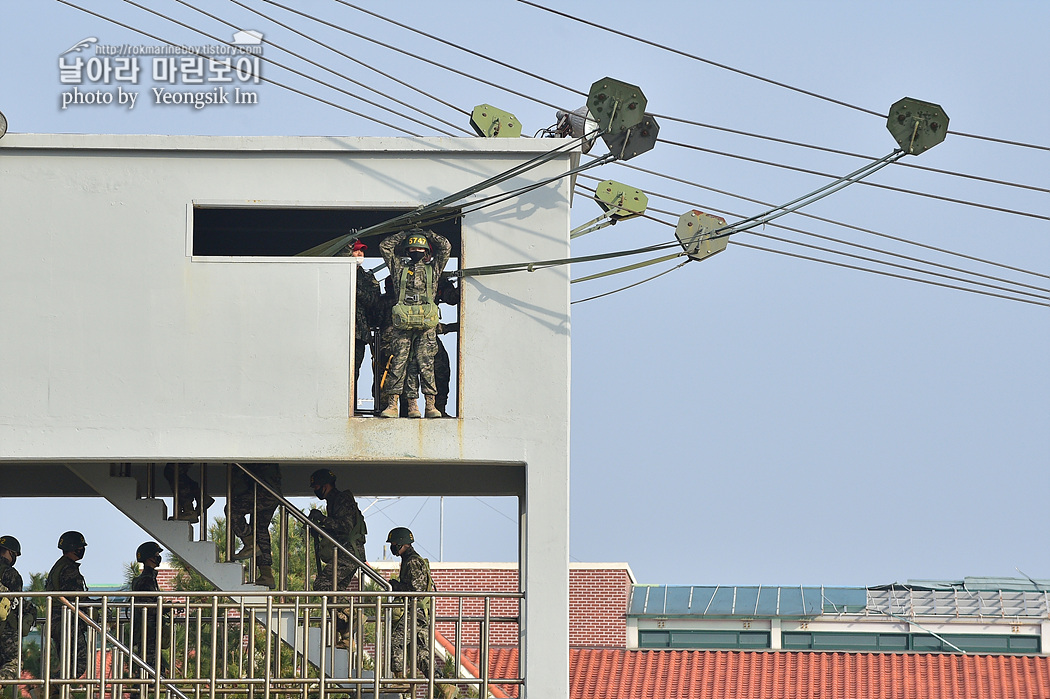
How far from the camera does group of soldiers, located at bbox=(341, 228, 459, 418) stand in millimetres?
17156

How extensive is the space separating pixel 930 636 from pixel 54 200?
82.3 ft

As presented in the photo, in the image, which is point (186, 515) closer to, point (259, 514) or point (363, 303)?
point (259, 514)

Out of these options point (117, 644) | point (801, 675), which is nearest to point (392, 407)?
point (117, 644)

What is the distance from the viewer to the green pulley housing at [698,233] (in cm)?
1675

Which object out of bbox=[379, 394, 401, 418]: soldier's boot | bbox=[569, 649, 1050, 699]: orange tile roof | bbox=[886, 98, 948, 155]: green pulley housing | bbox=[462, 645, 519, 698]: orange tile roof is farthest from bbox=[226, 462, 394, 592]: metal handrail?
bbox=[569, 649, 1050, 699]: orange tile roof

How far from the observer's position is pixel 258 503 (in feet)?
60.7

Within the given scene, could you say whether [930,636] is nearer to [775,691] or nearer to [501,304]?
[775,691]

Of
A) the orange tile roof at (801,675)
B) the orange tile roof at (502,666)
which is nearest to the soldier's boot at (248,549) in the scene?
the orange tile roof at (502,666)

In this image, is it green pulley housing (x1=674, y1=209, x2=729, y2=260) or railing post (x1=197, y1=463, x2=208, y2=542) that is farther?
railing post (x1=197, y1=463, x2=208, y2=542)

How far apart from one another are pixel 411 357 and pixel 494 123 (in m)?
2.63

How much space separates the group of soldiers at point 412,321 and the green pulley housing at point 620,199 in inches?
71.6

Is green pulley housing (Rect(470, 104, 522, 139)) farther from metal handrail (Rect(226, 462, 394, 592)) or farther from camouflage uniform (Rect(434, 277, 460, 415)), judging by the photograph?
metal handrail (Rect(226, 462, 394, 592))

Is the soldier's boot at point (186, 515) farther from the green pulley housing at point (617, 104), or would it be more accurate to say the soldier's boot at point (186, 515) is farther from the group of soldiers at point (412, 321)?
the green pulley housing at point (617, 104)

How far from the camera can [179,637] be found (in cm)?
2850
